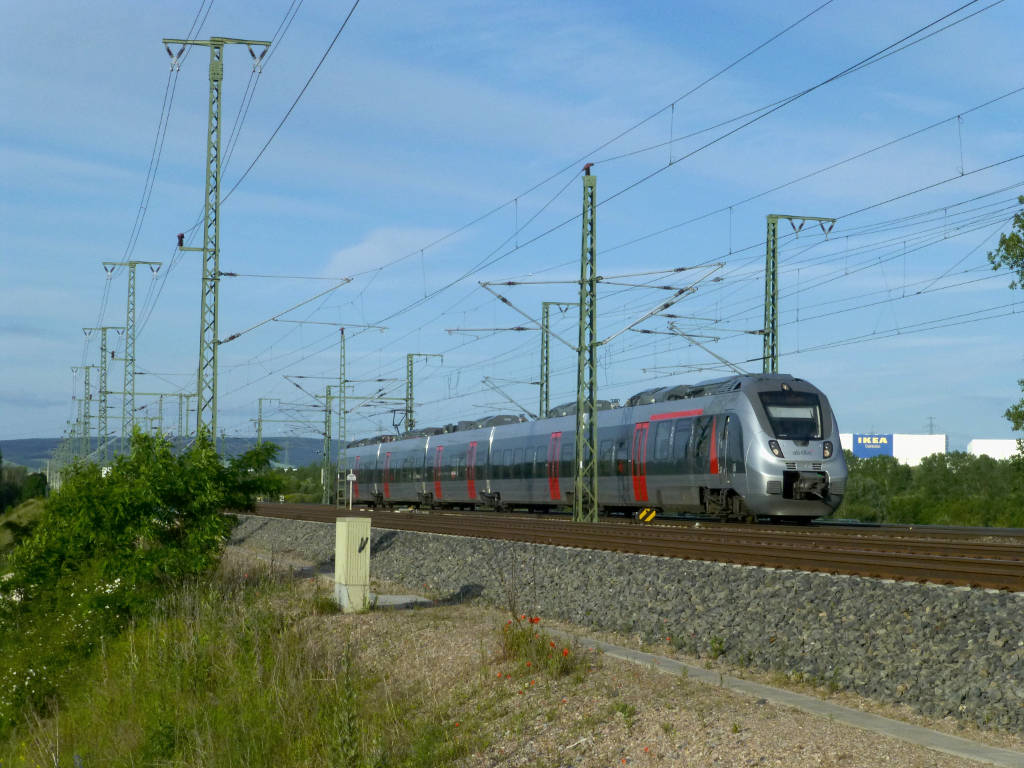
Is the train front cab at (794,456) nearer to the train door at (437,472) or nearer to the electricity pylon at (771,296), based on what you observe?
the electricity pylon at (771,296)

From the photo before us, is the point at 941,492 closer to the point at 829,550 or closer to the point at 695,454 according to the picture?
the point at 695,454

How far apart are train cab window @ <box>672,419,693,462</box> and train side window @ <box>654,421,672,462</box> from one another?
329mm

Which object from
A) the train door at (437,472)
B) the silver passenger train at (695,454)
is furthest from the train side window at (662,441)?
the train door at (437,472)

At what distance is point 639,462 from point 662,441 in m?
1.72

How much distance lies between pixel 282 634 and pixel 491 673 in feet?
12.9

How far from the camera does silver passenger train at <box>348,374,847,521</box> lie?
98.8 ft

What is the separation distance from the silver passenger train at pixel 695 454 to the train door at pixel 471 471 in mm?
143

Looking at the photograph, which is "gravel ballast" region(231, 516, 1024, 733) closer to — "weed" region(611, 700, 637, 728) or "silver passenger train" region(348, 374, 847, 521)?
"weed" region(611, 700, 637, 728)

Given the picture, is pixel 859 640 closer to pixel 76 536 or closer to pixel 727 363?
pixel 76 536

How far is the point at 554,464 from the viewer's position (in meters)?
43.4

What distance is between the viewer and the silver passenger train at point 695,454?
3011 cm

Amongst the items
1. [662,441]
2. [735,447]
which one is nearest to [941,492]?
[662,441]

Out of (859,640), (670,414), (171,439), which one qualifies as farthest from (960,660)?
(670,414)

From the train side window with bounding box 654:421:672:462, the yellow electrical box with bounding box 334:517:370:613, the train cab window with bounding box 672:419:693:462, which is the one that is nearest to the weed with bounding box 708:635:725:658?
the yellow electrical box with bounding box 334:517:370:613
